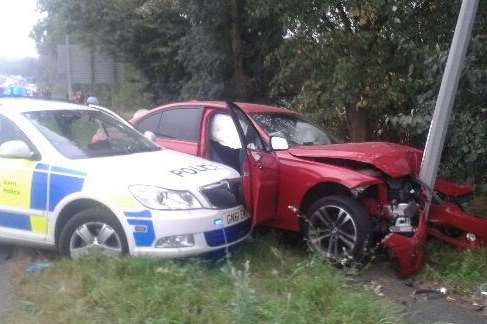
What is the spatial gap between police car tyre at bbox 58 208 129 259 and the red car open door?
1.28m

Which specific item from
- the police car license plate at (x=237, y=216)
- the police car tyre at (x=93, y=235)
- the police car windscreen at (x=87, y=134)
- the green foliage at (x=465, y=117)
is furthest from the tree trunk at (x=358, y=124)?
the police car tyre at (x=93, y=235)

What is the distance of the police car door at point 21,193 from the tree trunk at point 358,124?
6327mm

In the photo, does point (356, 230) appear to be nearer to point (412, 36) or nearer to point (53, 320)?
point (53, 320)

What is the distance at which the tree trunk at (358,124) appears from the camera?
426 inches

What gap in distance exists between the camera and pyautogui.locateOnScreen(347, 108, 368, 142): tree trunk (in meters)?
10.8

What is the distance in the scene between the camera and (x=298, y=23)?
1036 cm

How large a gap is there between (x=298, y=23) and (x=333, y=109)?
1.52m

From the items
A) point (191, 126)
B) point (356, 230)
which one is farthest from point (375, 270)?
point (191, 126)

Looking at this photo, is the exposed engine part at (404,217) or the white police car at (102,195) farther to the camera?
the exposed engine part at (404,217)

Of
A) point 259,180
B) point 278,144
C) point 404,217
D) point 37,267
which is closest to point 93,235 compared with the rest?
point 37,267

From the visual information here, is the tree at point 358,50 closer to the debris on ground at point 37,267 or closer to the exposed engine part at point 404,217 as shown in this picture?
the exposed engine part at point 404,217

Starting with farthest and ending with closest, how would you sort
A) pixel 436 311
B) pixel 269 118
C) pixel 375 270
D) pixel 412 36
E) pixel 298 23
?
1. pixel 298 23
2. pixel 412 36
3. pixel 269 118
4. pixel 375 270
5. pixel 436 311

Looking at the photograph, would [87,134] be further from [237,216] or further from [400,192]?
[400,192]

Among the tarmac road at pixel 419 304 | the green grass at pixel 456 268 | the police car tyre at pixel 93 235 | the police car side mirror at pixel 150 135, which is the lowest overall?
the tarmac road at pixel 419 304
